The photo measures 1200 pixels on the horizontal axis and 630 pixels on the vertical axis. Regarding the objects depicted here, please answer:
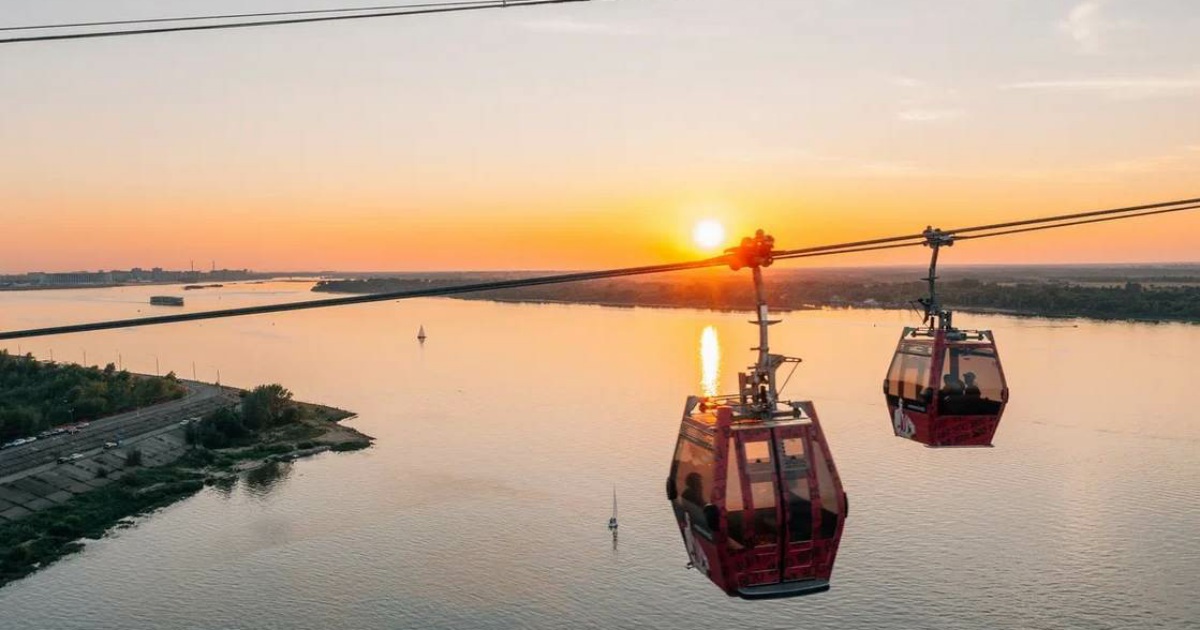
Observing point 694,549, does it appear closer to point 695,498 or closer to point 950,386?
point 695,498

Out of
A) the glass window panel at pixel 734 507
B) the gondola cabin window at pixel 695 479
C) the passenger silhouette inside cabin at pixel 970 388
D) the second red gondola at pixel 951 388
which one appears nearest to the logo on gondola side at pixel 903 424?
the second red gondola at pixel 951 388

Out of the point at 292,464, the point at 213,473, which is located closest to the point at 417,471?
the point at 292,464

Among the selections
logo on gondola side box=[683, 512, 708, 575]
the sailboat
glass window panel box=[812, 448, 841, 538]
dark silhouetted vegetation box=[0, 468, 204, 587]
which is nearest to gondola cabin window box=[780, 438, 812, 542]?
glass window panel box=[812, 448, 841, 538]

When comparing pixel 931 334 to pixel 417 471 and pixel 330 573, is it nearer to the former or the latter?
pixel 330 573

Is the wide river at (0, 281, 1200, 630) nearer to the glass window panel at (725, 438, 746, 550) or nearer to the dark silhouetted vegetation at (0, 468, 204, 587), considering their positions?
the dark silhouetted vegetation at (0, 468, 204, 587)

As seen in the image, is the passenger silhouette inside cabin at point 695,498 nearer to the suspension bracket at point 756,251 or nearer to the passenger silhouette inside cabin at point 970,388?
the suspension bracket at point 756,251

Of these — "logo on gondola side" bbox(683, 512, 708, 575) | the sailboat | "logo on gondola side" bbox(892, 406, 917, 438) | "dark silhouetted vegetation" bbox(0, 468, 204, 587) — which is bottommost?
"dark silhouetted vegetation" bbox(0, 468, 204, 587)
